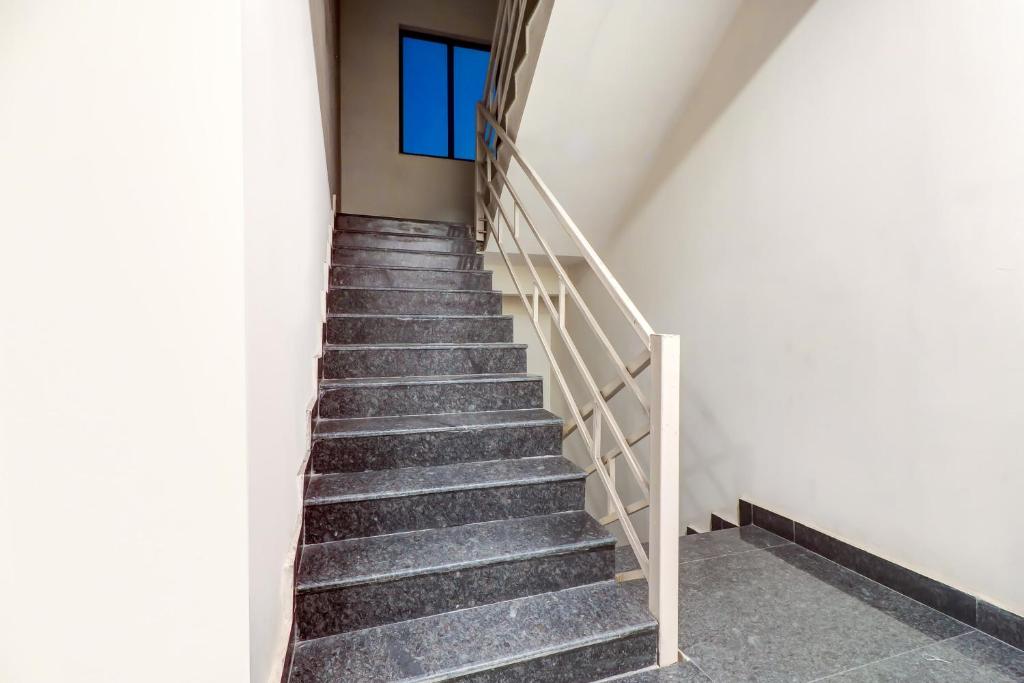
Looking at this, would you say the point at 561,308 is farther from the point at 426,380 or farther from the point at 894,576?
the point at 894,576

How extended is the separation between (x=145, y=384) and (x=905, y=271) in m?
2.12

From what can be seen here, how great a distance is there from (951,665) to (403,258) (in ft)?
9.33

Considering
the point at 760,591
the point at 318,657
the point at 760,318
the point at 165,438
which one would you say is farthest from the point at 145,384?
the point at 760,318

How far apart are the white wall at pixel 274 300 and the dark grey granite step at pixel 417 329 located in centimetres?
67

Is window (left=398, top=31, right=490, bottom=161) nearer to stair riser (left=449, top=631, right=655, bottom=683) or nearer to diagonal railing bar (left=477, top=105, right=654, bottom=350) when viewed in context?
diagonal railing bar (left=477, top=105, right=654, bottom=350)

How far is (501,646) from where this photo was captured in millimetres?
1204

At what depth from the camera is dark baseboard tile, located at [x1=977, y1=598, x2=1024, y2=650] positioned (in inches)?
51.9

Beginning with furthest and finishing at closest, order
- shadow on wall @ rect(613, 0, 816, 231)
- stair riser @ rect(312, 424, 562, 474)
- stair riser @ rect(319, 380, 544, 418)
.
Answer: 1. shadow on wall @ rect(613, 0, 816, 231)
2. stair riser @ rect(319, 380, 544, 418)
3. stair riser @ rect(312, 424, 562, 474)

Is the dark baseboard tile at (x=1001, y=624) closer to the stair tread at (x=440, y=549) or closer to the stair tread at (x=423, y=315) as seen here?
the stair tread at (x=440, y=549)

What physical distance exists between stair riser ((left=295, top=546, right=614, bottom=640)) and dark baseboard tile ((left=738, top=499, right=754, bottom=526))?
3.31ft

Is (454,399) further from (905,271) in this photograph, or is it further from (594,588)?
(905,271)

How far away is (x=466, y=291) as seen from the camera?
2605 millimetres

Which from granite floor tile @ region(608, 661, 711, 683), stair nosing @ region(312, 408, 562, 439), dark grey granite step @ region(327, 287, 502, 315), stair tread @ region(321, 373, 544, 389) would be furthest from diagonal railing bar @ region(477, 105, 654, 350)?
granite floor tile @ region(608, 661, 711, 683)

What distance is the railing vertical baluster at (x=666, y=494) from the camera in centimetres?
130
